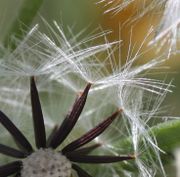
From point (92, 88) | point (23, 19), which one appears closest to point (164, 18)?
point (92, 88)

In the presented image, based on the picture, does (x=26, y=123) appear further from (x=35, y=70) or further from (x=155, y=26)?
(x=155, y=26)

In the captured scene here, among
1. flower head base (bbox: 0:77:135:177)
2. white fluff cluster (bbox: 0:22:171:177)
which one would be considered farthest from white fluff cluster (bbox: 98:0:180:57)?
flower head base (bbox: 0:77:135:177)

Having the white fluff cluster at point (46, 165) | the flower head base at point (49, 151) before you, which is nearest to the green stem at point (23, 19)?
the flower head base at point (49, 151)

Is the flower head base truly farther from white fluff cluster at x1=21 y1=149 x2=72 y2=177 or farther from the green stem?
the green stem

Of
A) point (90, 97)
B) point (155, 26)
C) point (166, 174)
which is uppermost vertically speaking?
point (155, 26)

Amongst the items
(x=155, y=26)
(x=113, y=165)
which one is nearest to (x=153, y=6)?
(x=155, y=26)

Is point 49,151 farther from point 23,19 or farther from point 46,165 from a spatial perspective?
point 23,19
